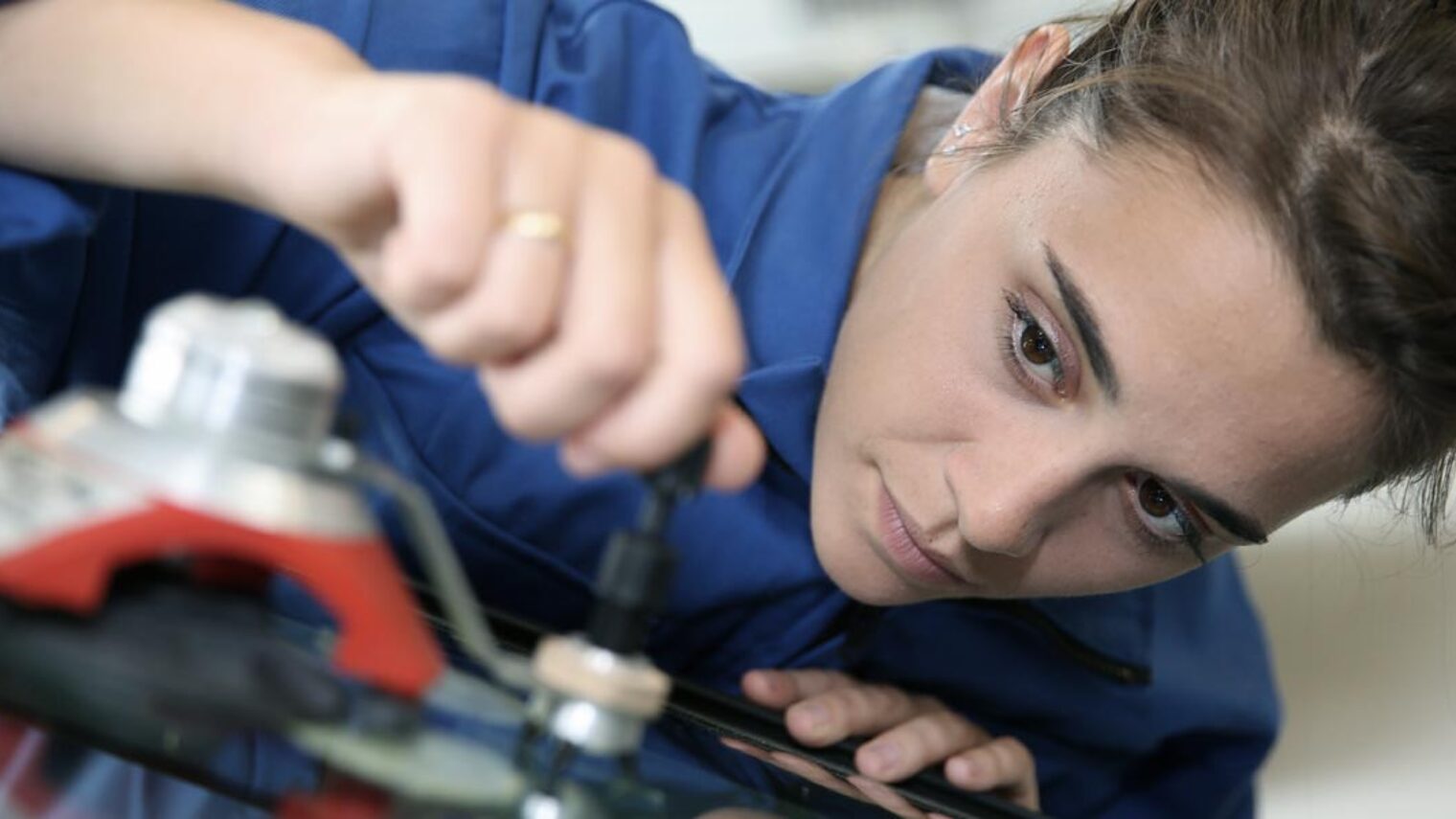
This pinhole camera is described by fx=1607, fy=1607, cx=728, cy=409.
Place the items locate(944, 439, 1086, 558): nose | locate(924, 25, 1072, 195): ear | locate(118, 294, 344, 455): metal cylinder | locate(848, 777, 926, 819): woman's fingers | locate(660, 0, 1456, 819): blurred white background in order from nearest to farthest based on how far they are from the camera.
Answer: locate(118, 294, 344, 455): metal cylinder → locate(848, 777, 926, 819): woman's fingers → locate(944, 439, 1086, 558): nose → locate(924, 25, 1072, 195): ear → locate(660, 0, 1456, 819): blurred white background

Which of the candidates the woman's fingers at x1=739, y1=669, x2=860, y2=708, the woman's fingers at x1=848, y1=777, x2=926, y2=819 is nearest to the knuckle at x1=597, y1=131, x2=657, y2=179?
the woman's fingers at x1=848, y1=777, x2=926, y2=819

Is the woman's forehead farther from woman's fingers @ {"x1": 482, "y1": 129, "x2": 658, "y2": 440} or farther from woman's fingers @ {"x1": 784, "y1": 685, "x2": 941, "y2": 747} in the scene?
woman's fingers @ {"x1": 482, "y1": 129, "x2": 658, "y2": 440}

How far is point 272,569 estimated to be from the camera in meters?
0.32

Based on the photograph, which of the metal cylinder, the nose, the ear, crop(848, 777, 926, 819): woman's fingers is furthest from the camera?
the ear

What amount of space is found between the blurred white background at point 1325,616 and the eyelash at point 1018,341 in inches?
17.8

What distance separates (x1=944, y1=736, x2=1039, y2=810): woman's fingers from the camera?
25.4 inches

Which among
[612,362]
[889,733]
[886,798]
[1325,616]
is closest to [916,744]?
[889,733]

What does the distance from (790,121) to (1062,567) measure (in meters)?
0.29

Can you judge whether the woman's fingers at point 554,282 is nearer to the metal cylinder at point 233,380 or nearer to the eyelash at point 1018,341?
the metal cylinder at point 233,380

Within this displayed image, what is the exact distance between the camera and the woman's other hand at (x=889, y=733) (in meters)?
0.56

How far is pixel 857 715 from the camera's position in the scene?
0.63 metres

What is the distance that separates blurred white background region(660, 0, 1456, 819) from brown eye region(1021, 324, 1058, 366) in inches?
18.0

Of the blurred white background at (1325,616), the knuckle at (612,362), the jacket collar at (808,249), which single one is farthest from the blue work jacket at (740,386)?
the knuckle at (612,362)

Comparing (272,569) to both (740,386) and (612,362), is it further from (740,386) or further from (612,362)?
(740,386)
